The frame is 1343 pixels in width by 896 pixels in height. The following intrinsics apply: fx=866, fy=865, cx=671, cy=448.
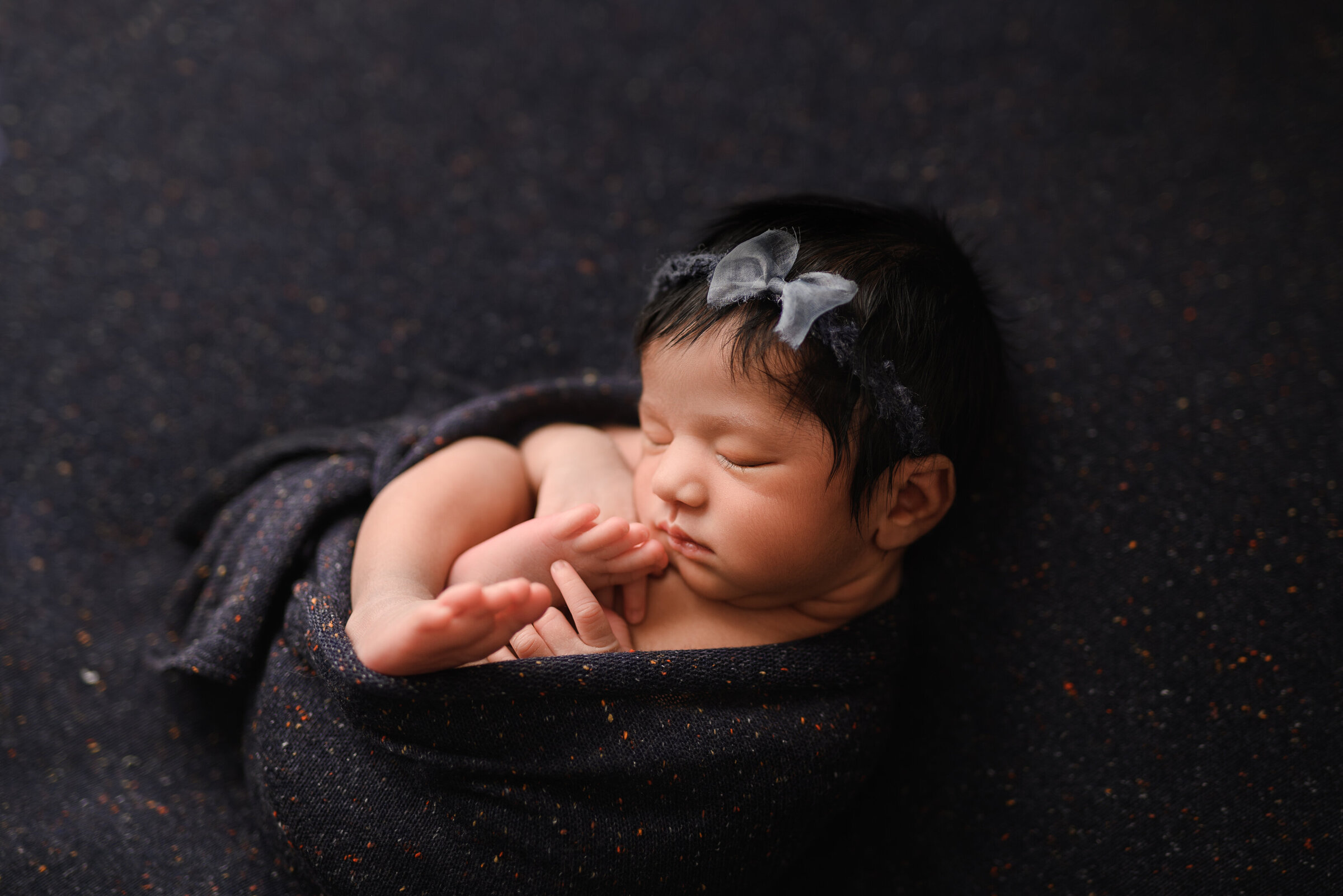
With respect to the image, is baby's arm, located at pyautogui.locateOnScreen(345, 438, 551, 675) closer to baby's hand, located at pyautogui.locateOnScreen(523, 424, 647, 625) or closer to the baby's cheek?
baby's hand, located at pyautogui.locateOnScreen(523, 424, 647, 625)

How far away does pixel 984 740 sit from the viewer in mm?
1055

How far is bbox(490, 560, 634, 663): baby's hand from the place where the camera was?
91 centimetres

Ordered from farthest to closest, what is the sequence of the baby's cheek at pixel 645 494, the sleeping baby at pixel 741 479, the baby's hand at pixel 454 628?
the baby's cheek at pixel 645 494, the sleeping baby at pixel 741 479, the baby's hand at pixel 454 628

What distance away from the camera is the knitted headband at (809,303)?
804 mm

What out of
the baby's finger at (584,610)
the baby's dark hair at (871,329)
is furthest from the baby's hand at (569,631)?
the baby's dark hair at (871,329)

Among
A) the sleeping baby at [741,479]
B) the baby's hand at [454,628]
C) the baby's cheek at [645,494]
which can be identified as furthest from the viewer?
the baby's cheek at [645,494]

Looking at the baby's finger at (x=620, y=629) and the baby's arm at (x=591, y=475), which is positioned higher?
the baby's arm at (x=591, y=475)

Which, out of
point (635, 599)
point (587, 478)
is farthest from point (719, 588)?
point (587, 478)

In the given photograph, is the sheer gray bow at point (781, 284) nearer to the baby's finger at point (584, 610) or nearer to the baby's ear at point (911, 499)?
the baby's ear at point (911, 499)

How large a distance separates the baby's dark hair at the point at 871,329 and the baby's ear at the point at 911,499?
0.02 metres

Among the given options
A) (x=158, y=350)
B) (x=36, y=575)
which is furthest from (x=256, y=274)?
(x=36, y=575)

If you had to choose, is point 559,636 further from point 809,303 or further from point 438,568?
point 809,303

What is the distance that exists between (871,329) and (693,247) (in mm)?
249

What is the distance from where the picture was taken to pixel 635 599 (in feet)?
3.25
